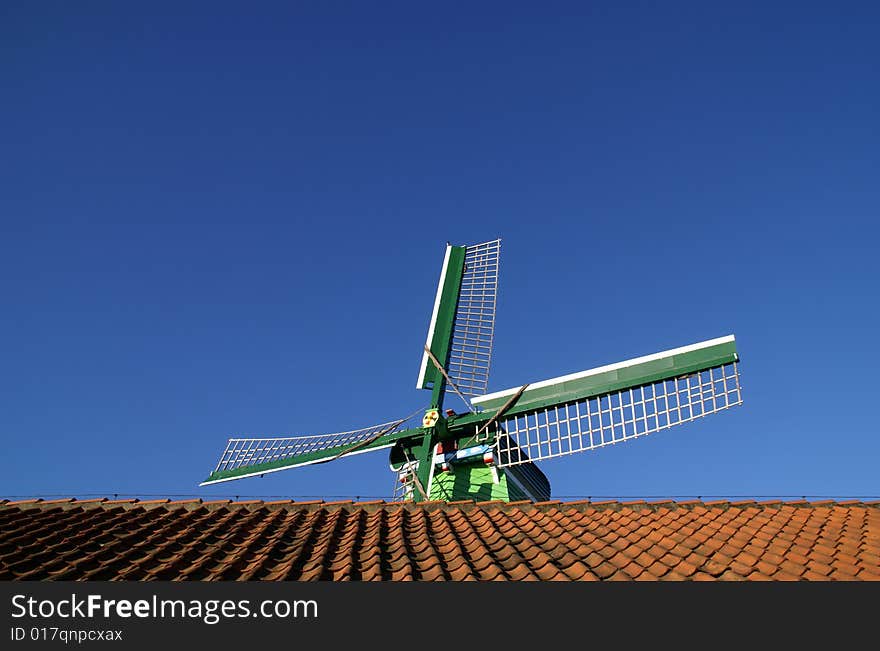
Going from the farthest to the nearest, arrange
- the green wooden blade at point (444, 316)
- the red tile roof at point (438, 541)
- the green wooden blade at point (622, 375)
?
the green wooden blade at point (444, 316) → the green wooden blade at point (622, 375) → the red tile roof at point (438, 541)

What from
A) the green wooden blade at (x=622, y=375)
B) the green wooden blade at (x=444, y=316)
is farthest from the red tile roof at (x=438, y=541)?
the green wooden blade at (x=444, y=316)

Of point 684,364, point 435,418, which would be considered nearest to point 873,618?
point 684,364

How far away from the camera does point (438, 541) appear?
22.3 feet

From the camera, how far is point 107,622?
4.05m

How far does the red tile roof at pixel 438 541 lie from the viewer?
5.64 meters

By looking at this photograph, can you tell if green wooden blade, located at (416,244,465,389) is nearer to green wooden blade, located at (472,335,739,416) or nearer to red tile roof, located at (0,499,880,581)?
green wooden blade, located at (472,335,739,416)

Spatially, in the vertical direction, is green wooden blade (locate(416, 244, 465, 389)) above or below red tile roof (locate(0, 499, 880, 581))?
above

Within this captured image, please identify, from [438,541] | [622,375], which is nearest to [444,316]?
[622,375]

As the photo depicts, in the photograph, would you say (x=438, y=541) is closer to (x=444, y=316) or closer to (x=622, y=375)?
(x=622, y=375)

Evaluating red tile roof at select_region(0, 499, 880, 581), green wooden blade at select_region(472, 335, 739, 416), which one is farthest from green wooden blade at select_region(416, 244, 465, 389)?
red tile roof at select_region(0, 499, 880, 581)

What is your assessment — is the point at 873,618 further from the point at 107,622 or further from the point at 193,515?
the point at 193,515

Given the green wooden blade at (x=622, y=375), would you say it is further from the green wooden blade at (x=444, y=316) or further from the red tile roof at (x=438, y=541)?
the red tile roof at (x=438, y=541)

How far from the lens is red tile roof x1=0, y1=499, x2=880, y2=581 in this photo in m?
5.64

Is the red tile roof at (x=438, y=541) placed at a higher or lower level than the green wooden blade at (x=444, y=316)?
lower
